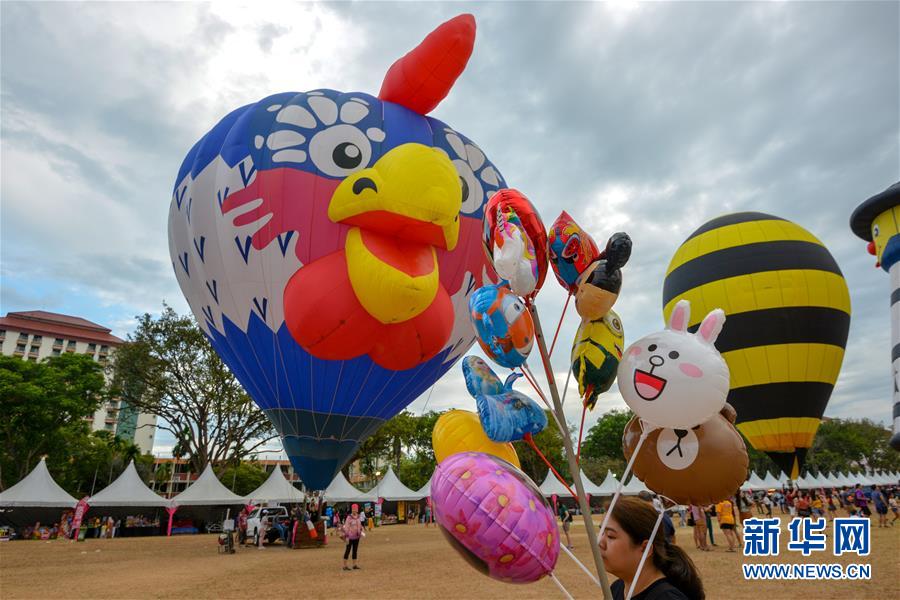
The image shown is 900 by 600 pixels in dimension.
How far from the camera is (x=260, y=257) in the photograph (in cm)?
1077

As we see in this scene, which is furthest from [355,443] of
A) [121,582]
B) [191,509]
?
[191,509]

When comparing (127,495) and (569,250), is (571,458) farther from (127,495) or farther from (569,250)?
(127,495)

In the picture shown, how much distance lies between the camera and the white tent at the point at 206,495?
25.3 m

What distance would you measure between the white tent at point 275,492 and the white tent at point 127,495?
3.97 metres

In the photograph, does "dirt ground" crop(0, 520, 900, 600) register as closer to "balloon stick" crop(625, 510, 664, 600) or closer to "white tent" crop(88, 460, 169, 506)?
"white tent" crop(88, 460, 169, 506)

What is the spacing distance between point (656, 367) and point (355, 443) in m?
10.5

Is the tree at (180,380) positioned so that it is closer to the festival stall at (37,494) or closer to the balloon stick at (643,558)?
the festival stall at (37,494)

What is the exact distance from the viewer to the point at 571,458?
120 inches

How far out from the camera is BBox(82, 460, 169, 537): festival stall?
2472 centimetres

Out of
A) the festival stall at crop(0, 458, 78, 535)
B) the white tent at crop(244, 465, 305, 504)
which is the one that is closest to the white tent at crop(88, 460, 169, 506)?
the festival stall at crop(0, 458, 78, 535)

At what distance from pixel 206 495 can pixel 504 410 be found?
88.0 ft

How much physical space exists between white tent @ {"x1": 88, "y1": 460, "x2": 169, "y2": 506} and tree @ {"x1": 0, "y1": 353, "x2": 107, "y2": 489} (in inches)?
432

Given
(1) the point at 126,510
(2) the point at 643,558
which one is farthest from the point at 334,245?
(1) the point at 126,510

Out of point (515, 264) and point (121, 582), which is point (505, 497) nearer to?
point (515, 264)
